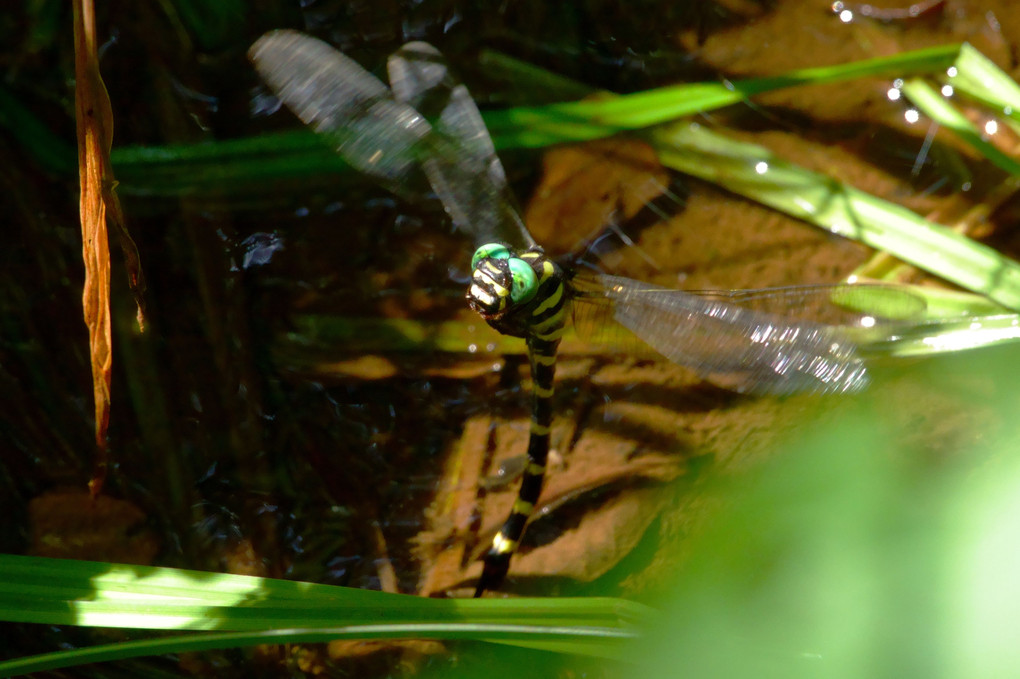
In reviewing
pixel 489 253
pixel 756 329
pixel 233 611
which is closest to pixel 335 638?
pixel 233 611

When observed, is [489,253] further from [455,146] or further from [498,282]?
[455,146]

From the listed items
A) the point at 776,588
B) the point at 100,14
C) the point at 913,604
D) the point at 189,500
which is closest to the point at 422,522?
A: the point at 189,500

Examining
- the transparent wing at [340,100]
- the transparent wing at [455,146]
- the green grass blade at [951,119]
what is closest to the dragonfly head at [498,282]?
the transparent wing at [455,146]

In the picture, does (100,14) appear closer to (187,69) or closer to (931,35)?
(187,69)

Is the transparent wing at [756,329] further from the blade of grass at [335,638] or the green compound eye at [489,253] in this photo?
the blade of grass at [335,638]

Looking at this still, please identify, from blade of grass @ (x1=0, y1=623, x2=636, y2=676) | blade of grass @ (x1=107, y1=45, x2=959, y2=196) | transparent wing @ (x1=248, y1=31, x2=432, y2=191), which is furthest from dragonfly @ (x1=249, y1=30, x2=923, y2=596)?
blade of grass @ (x1=0, y1=623, x2=636, y2=676)

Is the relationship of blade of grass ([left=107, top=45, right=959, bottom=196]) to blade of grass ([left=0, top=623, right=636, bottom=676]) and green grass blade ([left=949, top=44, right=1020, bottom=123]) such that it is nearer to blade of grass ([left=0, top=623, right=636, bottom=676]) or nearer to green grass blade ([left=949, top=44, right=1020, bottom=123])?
green grass blade ([left=949, top=44, right=1020, bottom=123])
